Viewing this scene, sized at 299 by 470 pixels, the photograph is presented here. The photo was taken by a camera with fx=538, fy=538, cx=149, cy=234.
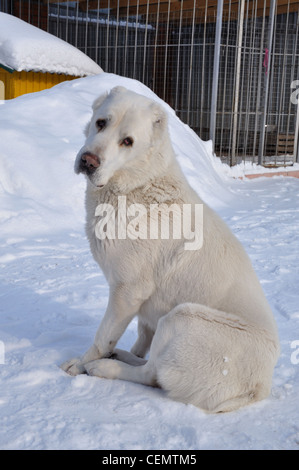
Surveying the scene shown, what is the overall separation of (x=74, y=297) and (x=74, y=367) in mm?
1197

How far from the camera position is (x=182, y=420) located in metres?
2.31

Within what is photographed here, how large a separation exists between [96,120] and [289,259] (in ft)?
10.4

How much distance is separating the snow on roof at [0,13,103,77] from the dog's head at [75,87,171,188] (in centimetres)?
697

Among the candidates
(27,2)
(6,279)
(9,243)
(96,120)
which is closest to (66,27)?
(27,2)

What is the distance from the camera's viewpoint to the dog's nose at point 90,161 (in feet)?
7.89

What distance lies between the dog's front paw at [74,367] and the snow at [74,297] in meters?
0.03

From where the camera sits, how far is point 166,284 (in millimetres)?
2576

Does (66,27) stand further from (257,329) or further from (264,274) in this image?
(257,329)

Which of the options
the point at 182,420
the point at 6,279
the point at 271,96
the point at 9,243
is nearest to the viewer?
the point at 182,420

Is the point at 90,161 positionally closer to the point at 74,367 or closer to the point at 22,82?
the point at 74,367

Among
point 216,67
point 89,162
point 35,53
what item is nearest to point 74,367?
point 89,162

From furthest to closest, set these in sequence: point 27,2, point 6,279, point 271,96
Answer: point 27,2, point 271,96, point 6,279

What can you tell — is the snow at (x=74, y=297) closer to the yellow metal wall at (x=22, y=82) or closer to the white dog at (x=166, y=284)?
the white dog at (x=166, y=284)

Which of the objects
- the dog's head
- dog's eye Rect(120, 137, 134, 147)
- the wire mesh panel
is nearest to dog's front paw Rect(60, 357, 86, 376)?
the dog's head
